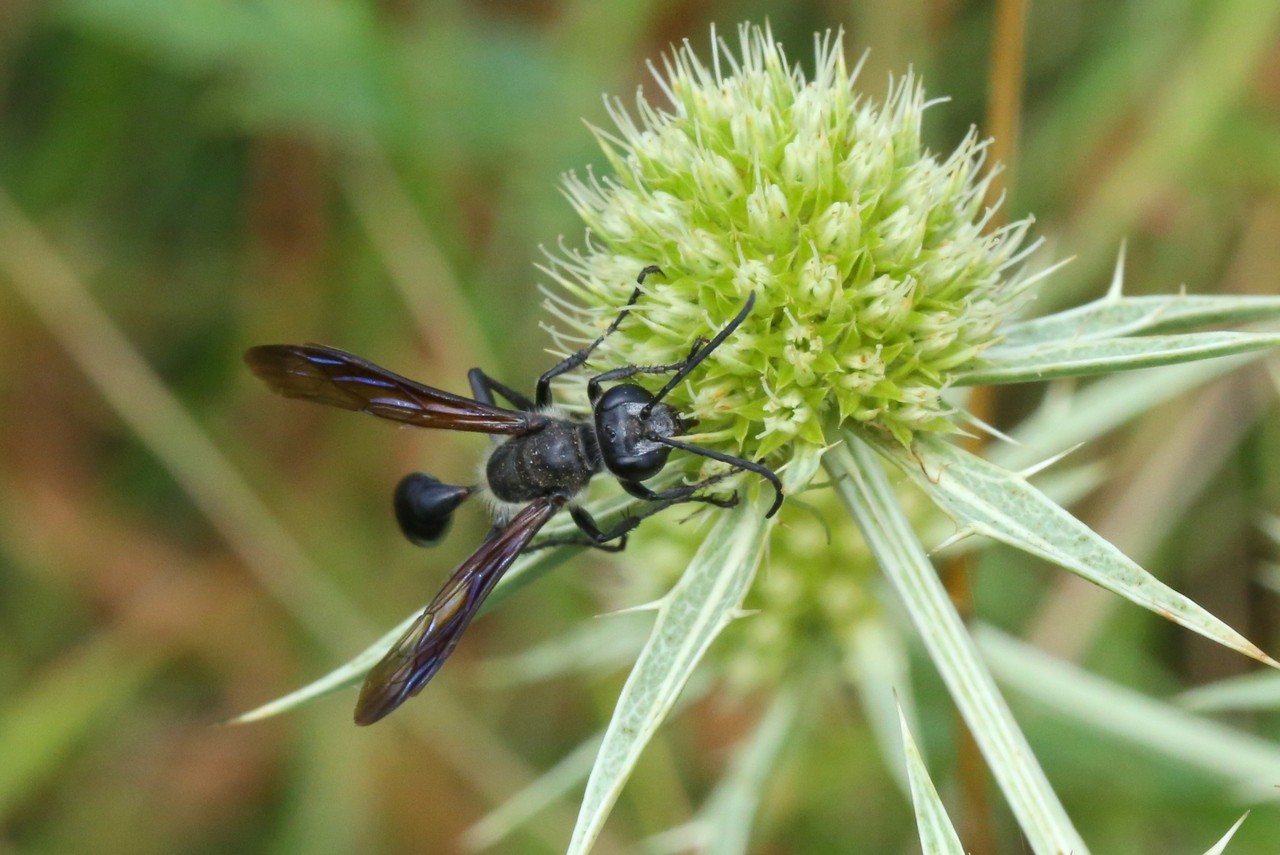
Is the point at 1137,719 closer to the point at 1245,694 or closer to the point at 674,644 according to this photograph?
the point at 1245,694

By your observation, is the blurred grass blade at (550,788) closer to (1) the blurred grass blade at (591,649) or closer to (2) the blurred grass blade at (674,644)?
(1) the blurred grass blade at (591,649)

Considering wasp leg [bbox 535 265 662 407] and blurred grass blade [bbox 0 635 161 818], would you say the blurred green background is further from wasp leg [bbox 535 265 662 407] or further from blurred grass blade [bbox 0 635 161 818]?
wasp leg [bbox 535 265 662 407]

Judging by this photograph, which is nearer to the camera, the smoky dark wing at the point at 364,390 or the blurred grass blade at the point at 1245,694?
the blurred grass blade at the point at 1245,694

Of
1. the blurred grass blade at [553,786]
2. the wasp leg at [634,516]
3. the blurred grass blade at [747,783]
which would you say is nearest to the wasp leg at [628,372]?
the wasp leg at [634,516]

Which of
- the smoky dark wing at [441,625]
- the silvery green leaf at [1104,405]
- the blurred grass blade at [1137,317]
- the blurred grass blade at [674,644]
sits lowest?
the silvery green leaf at [1104,405]

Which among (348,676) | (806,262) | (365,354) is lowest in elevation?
(365,354)

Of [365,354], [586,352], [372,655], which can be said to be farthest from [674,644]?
[365,354]

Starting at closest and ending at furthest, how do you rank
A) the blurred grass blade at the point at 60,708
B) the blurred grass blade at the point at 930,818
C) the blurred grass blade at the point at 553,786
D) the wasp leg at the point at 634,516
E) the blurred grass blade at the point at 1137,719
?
the blurred grass blade at the point at 930,818 < the wasp leg at the point at 634,516 < the blurred grass blade at the point at 1137,719 < the blurred grass blade at the point at 553,786 < the blurred grass blade at the point at 60,708

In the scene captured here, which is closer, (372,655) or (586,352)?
(372,655)
